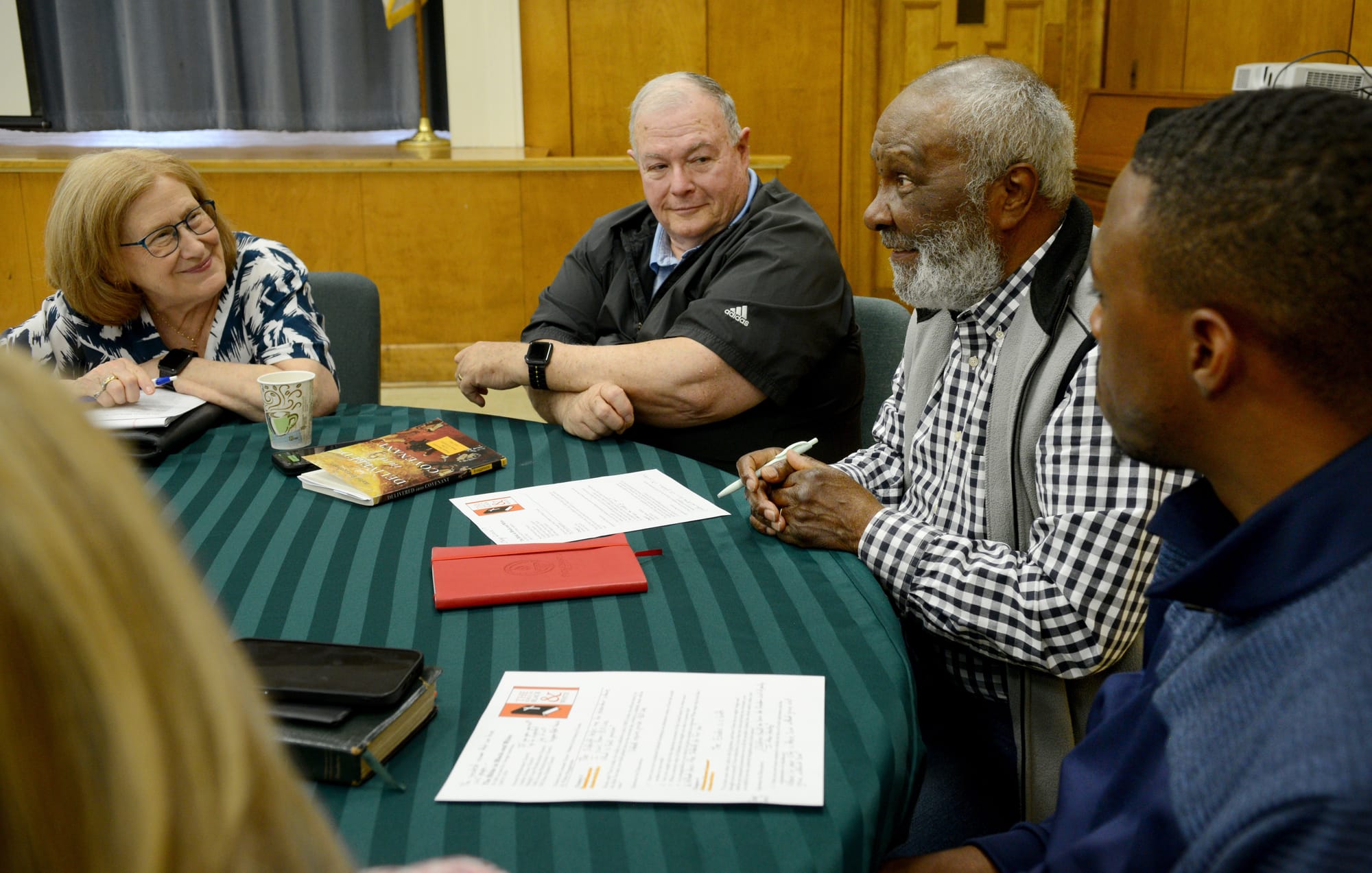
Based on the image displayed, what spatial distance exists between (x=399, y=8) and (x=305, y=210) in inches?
43.4

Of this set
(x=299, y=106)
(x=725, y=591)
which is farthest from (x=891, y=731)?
(x=299, y=106)

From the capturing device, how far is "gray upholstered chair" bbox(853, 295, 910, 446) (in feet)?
7.15

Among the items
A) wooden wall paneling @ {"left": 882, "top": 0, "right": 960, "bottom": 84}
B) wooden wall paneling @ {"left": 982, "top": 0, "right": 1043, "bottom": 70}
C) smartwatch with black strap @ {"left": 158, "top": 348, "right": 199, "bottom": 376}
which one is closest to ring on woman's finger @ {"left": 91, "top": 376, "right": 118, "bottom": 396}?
smartwatch with black strap @ {"left": 158, "top": 348, "right": 199, "bottom": 376}

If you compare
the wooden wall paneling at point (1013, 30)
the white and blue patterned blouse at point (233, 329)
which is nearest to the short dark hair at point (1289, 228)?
the white and blue patterned blouse at point (233, 329)

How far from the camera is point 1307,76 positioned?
11.3ft

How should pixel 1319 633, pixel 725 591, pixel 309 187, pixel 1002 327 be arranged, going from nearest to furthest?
pixel 1319 633 < pixel 725 591 < pixel 1002 327 < pixel 309 187

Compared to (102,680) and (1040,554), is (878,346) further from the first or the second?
(102,680)

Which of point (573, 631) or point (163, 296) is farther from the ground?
point (163, 296)

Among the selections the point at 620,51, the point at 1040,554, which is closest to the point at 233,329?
the point at 1040,554

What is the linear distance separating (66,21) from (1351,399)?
18.0 feet

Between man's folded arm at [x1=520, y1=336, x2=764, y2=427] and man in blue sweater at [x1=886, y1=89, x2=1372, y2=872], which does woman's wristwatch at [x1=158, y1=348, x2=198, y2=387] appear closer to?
man's folded arm at [x1=520, y1=336, x2=764, y2=427]

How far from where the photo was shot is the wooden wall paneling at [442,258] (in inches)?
173

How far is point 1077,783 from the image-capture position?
932 mm

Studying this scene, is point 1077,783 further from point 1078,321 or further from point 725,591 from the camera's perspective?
point 1078,321
